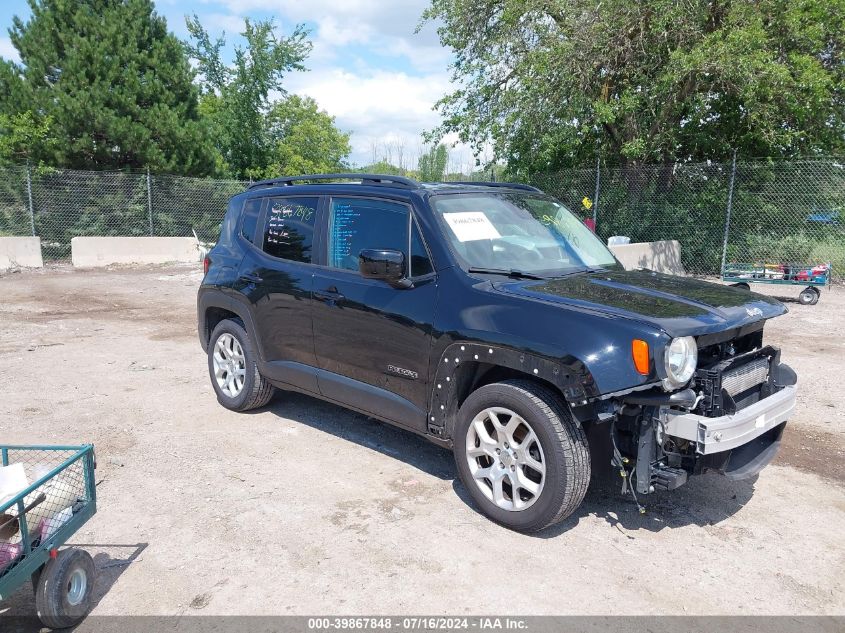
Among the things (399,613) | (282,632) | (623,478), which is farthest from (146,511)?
(623,478)

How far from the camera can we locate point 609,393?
3256mm

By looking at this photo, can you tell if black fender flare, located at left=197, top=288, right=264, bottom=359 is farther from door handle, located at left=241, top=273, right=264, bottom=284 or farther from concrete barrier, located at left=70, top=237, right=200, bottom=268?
concrete barrier, located at left=70, top=237, right=200, bottom=268

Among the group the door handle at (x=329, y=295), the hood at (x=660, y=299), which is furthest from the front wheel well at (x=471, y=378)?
the door handle at (x=329, y=295)

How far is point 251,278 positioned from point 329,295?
1.03m

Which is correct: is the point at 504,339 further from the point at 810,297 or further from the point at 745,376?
the point at 810,297

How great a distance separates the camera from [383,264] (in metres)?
4.05

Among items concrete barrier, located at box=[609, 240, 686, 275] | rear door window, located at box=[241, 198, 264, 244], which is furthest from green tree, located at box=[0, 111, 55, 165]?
concrete barrier, located at box=[609, 240, 686, 275]

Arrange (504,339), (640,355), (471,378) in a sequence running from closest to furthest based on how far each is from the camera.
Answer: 1. (640,355)
2. (504,339)
3. (471,378)

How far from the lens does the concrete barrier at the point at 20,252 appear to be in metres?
15.4

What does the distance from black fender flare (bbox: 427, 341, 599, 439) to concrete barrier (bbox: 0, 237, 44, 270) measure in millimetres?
14862

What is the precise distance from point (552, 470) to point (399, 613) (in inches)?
40.8

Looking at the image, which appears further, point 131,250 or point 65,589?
point 131,250

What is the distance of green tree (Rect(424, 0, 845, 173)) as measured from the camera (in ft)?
42.1

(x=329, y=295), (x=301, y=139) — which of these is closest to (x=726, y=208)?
(x=329, y=295)
